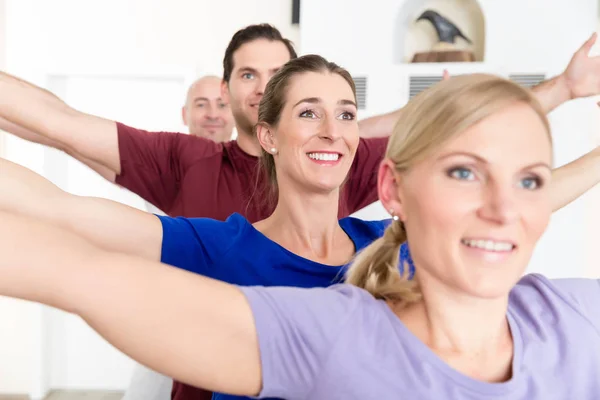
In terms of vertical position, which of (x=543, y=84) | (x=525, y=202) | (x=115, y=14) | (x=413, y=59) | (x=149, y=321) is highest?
(x=115, y=14)

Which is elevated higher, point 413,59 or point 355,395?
point 413,59

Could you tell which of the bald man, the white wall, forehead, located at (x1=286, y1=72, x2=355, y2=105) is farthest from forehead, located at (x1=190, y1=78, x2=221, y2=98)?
forehead, located at (x1=286, y1=72, x2=355, y2=105)

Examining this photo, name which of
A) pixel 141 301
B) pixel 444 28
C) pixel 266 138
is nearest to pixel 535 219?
pixel 141 301

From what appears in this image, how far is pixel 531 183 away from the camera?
89 centimetres

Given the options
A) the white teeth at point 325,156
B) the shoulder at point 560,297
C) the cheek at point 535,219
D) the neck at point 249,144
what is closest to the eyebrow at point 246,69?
the neck at point 249,144

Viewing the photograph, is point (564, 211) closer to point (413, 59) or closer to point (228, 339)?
point (413, 59)

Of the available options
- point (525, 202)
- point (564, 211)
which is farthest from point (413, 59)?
point (525, 202)

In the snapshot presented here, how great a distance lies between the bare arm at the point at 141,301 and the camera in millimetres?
702

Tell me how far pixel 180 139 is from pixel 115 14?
2638 mm

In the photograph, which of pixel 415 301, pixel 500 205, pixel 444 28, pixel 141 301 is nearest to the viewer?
pixel 141 301

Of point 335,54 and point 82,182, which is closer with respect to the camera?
point 335,54

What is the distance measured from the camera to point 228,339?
778 mm

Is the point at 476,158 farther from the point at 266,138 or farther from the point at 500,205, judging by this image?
the point at 266,138

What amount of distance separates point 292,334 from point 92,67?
393cm
